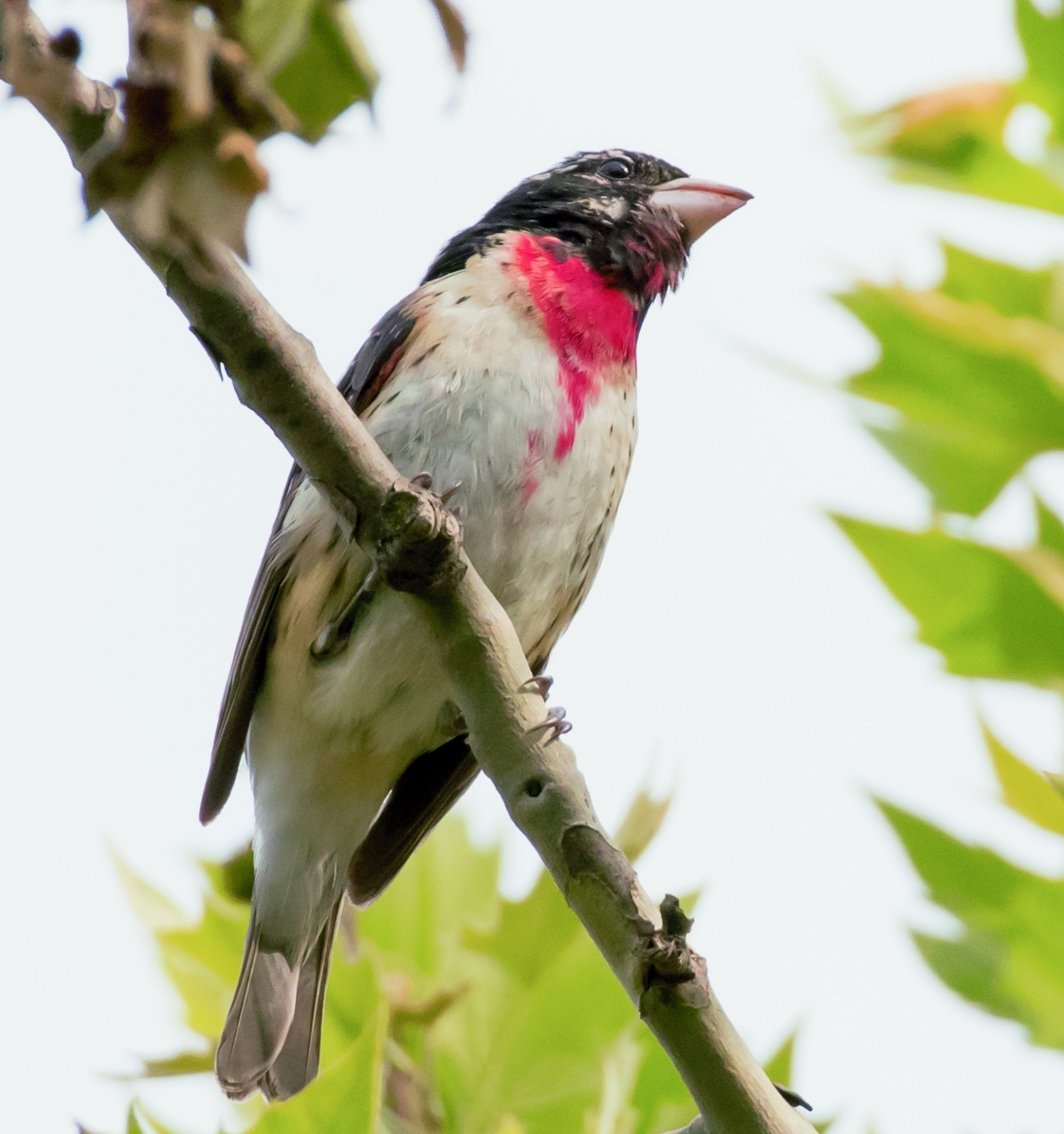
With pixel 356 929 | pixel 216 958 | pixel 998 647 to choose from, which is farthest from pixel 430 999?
pixel 998 647

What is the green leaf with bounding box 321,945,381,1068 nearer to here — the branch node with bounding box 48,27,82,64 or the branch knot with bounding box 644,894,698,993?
the branch knot with bounding box 644,894,698,993

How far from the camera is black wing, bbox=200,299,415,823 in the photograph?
3.97 metres

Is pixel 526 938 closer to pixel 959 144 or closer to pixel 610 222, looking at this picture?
pixel 959 144

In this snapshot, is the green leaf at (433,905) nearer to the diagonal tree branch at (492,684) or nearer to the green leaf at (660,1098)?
the green leaf at (660,1098)

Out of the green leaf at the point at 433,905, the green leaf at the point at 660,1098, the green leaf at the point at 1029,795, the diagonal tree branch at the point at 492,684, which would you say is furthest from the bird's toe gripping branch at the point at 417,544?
the green leaf at the point at 433,905

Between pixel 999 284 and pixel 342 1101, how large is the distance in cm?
184

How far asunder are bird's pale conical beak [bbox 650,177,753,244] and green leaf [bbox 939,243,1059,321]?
7.06 ft

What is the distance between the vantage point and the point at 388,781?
4.27 metres

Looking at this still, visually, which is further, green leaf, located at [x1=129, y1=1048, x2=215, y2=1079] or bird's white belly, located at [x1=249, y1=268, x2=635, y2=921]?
bird's white belly, located at [x1=249, y1=268, x2=635, y2=921]

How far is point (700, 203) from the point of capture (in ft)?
15.2

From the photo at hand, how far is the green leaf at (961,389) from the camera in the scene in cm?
228

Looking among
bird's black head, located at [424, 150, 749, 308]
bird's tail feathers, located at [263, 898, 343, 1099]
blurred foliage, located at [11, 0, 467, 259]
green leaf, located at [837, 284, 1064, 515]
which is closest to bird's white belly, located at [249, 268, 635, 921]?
bird's tail feathers, located at [263, 898, 343, 1099]

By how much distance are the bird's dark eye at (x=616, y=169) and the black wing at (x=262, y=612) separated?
1040mm

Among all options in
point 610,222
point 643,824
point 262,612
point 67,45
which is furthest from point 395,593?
point 67,45
